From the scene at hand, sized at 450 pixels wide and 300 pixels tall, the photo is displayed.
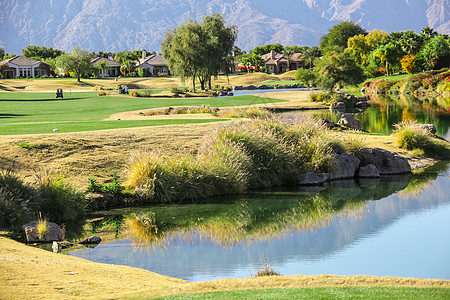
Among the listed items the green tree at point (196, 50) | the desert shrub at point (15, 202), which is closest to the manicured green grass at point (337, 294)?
the desert shrub at point (15, 202)

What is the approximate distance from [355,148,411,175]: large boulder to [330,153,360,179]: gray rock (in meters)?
0.81

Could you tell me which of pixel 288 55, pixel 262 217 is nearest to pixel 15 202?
pixel 262 217

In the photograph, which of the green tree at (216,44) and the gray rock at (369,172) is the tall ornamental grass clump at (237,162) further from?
the green tree at (216,44)

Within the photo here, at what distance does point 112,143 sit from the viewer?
2017 cm

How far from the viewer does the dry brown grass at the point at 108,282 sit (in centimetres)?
750

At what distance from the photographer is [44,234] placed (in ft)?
42.2

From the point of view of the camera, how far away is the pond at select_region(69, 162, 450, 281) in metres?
10.9

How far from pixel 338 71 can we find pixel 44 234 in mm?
57674

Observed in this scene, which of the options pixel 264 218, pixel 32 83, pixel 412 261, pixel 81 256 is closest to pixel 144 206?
pixel 264 218

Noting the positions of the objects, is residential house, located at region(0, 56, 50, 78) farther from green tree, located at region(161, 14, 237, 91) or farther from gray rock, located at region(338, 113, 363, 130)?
gray rock, located at region(338, 113, 363, 130)

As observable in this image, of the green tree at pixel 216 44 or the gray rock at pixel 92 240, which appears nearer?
the gray rock at pixel 92 240

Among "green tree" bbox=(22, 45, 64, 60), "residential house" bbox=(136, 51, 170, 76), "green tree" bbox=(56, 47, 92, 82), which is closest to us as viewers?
"green tree" bbox=(56, 47, 92, 82)

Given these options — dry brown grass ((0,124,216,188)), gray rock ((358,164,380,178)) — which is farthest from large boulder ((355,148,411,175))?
dry brown grass ((0,124,216,188))

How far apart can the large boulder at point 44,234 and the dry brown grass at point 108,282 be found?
130 inches
